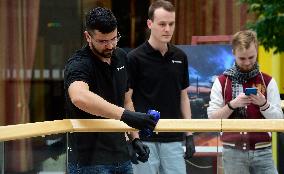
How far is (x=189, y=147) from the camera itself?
4152 mm

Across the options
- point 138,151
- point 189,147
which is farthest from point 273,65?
point 138,151

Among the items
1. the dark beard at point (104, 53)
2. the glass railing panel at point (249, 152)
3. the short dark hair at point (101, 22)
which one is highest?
the short dark hair at point (101, 22)

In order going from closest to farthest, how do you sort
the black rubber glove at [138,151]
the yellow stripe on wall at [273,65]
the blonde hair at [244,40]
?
the black rubber glove at [138,151] → the blonde hair at [244,40] → the yellow stripe on wall at [273,65]

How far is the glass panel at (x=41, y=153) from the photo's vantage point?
368 cm

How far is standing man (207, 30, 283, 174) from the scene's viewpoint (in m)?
4.12

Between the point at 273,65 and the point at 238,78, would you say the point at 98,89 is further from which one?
the point at 273,65

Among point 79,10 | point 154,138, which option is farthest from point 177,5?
point 154,138

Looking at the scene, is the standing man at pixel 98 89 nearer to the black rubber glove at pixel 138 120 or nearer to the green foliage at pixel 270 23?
the black rubber glove at pixel 138 120

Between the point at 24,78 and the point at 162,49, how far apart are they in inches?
129

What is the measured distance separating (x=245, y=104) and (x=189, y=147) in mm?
482

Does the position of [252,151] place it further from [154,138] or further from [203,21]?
[203,21]

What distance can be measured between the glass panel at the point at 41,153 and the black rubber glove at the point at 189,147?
2.46ft

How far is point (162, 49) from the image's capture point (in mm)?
4992

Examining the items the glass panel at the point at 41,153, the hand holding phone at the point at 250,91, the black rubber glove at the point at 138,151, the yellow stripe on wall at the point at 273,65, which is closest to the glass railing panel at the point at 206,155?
the black rubber glove at the point at 138,151
